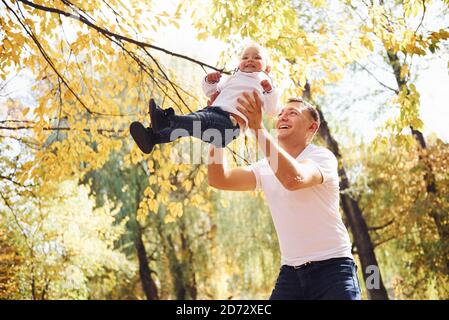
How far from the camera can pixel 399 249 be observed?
12.7 meters

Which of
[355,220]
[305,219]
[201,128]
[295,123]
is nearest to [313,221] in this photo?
[305,219]

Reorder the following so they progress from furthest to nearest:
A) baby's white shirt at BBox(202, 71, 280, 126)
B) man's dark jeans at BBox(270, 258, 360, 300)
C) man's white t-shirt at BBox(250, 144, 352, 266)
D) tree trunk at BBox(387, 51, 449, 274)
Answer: tree trunk at BBox(387, 51, 449, 274), baby's white shirt at BBox(202, 71, 280, 126), man's white t-shirt at BBox(250, 144, 352, 266), man's dark jeans at BBox(270, 258, 360, 300)

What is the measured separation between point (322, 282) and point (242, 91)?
1.05 m

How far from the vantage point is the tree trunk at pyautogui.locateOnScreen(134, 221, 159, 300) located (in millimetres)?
15039

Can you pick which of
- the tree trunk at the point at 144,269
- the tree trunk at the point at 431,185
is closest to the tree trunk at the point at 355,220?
the tree trunk at the point at 431,185

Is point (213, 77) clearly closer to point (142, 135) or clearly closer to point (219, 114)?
point (219, 114)

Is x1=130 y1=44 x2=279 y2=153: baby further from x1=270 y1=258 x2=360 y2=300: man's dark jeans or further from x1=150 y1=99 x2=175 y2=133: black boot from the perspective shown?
x1=270 y1=258 x2=360 y2=300: man's dark jeans

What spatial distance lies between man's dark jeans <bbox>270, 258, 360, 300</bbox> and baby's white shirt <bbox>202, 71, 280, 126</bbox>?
81 cm

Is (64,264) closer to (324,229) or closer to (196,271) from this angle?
(196,271)

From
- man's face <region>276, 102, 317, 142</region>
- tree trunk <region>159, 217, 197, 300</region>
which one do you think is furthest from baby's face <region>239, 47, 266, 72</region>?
tree trunk <region>159, 217, 197, 300</region>

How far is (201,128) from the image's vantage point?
2.68 meters
